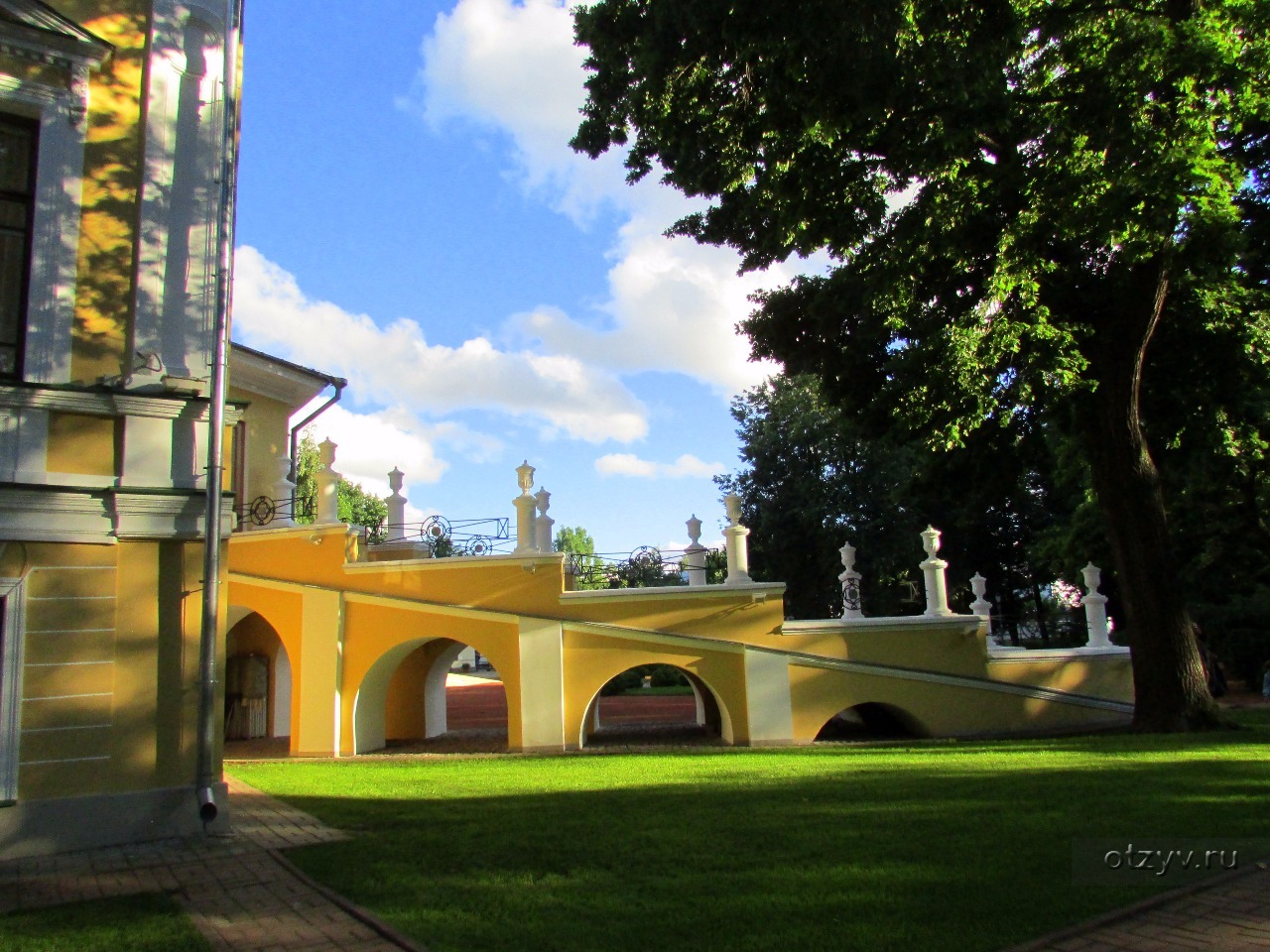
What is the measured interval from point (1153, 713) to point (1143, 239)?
6.92 m

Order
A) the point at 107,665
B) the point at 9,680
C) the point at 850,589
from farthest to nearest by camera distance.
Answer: the point at 850,589 → the point at 107,665 → the point at 9,680

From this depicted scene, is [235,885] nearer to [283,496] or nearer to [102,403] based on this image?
[102,403]

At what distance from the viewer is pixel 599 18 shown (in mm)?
12234

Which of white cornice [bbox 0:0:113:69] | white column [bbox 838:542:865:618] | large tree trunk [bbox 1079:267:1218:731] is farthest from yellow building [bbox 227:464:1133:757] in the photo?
white cornice [bbox 0:0:113:69]

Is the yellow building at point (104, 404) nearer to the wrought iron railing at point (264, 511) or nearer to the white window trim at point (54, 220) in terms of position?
the white window trim at point (54, 220)

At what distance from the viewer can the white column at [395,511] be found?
18.1m

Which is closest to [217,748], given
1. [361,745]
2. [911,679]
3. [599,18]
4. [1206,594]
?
[361,745]

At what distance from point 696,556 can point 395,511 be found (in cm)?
589

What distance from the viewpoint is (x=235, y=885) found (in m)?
6.21

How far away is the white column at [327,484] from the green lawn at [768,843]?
686 cm

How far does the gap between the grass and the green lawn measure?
94 cm

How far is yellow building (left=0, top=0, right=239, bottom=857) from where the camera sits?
7578 mm

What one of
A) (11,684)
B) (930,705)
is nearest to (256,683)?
(11,684)

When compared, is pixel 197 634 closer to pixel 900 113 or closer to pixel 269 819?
pixel 269 819
